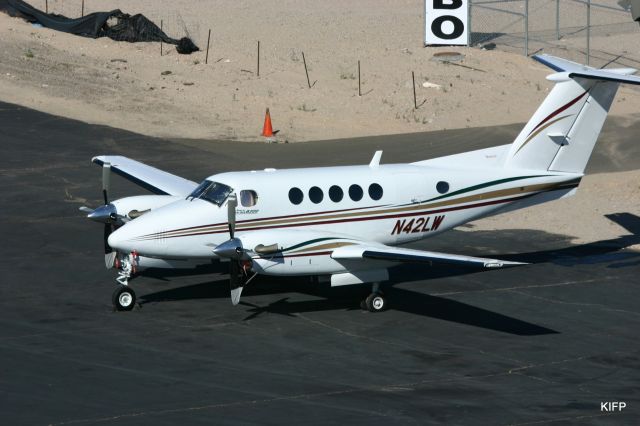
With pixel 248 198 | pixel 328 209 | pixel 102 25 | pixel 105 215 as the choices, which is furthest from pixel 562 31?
pixel 105 215

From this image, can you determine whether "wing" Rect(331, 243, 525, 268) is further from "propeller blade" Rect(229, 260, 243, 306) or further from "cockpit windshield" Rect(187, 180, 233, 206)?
"cockpit windshield" Rect(187, 180, 233, 206)

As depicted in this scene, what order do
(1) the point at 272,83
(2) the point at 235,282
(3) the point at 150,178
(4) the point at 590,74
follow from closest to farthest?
1. (2) the point at 235,282
2. (4) the point at 590,74
3. (3) the point at 150,178
4. (1) the point at 272,83

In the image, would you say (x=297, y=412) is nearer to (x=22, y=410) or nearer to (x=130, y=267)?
(x=22, y=410)

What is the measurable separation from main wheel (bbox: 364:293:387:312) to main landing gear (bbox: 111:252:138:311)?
490 centimetres

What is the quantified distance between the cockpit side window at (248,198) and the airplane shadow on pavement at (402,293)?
2235 mm

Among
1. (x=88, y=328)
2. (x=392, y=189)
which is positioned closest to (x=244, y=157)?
(x=392, y=189)

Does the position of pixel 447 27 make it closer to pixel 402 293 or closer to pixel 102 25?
pixel 102 25

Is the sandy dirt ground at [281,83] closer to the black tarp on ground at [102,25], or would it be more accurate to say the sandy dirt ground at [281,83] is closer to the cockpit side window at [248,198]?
the black tarp on ground at [102,25]

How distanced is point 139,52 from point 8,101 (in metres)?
10.1

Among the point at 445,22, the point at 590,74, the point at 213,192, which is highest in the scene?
the point at 445,22

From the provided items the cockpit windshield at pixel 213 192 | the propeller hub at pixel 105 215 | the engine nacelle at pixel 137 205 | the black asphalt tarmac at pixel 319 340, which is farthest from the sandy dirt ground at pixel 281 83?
the propeller hub at pixel 105 215

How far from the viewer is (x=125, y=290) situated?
22672 millimetres

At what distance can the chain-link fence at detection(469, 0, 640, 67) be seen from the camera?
5878cm

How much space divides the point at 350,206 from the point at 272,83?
2843 cm
